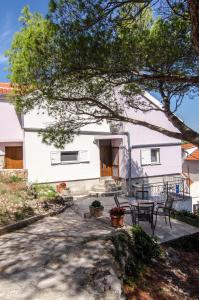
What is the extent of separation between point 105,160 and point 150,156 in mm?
3394

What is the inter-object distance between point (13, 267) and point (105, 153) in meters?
14.2

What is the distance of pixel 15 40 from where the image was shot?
29.1 feet

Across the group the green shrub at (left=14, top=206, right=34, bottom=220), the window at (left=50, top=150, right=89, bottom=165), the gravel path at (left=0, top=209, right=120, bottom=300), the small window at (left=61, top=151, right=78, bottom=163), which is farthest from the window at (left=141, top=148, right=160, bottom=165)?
the gravel path at (left=0, top=209, right=120, bottom=300)

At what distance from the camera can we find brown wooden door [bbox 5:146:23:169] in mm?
18797

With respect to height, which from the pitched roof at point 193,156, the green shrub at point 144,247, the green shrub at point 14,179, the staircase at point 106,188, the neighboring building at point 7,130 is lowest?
the green shrub at point 144,247

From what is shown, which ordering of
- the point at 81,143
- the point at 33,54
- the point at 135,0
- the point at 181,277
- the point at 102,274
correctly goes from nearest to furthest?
the point at 102,274 → the point at 135,0 → the point at 181,277 → the point at 33,54 → the point at 81,143

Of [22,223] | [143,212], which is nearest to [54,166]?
[22,223]

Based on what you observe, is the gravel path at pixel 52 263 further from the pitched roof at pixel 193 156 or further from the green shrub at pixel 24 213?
the pitched roof at pixel 193 156

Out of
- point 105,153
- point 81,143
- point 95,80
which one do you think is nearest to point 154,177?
point 105,153

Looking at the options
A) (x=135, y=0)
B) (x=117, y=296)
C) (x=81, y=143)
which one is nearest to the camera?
Result: (x=117, y=296)

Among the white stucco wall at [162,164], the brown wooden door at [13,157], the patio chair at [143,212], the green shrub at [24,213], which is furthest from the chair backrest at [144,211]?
the brown wooden door at [13,157]

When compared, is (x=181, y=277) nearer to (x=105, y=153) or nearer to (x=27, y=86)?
(x=27, y=86)

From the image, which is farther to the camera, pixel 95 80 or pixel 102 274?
pixel 95 80

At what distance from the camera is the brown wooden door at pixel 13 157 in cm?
1880
